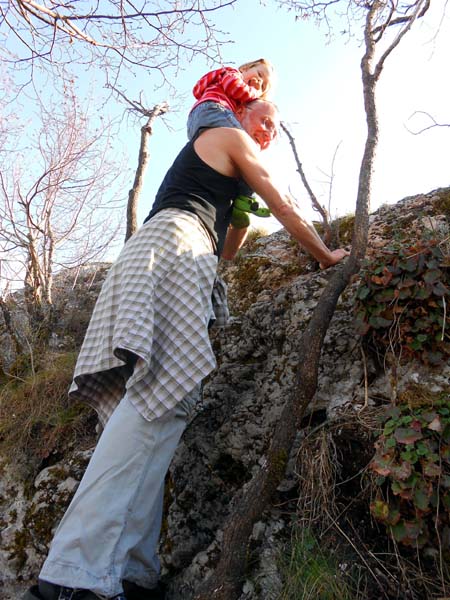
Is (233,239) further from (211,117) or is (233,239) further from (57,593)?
(57,593)

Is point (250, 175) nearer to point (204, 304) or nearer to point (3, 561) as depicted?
point (204, 304)

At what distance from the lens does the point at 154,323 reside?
1810 mm

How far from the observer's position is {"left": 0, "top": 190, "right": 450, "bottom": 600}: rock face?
194 cm

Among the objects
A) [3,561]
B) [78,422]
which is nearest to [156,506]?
[3,561]

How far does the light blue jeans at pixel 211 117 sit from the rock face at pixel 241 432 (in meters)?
1.02

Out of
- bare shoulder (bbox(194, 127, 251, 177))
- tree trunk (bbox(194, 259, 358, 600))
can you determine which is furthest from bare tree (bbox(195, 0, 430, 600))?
bare shoulder (bbox(194, 127, 251, 177))

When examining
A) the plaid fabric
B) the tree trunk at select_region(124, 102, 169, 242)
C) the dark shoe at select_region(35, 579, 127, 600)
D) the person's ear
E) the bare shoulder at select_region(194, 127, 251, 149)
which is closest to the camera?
the dark shoe at select_region(35, 579, 127, 600)

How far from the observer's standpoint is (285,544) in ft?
5.83

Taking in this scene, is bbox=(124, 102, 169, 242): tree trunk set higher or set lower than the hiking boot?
higher

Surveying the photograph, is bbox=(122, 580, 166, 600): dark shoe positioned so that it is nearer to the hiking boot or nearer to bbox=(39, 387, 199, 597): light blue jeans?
bbox=(39, 387, 199, 597): light blue jeans

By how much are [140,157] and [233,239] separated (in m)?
2.35

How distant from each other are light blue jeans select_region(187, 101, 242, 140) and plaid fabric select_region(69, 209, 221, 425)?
0.45 m

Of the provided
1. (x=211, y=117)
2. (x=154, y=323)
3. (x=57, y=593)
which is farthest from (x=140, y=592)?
(x=211, y=117)

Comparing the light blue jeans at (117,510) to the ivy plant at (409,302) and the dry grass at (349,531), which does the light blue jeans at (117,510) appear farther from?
the ivy plant at (409,302)
